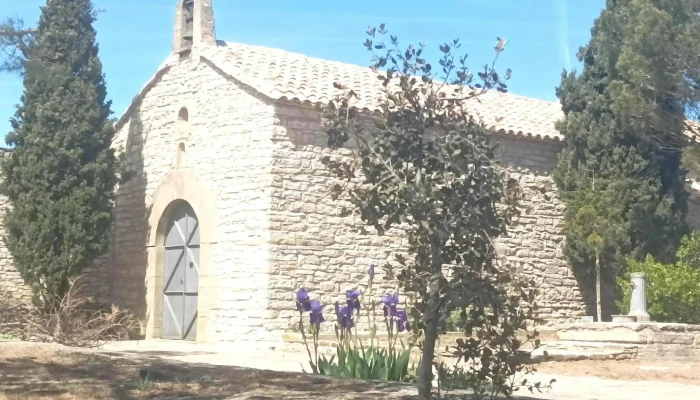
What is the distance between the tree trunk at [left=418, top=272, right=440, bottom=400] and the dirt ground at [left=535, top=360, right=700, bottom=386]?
16.6ft

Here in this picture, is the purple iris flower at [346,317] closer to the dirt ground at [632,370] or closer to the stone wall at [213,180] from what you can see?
the dirt ground at [632,370]

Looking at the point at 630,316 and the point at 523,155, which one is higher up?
the point at 523,155

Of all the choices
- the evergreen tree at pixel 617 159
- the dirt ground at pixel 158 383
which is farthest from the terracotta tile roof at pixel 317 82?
the dirt ground at pixel 158 383

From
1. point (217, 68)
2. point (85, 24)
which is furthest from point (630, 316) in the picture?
point (85, 24)

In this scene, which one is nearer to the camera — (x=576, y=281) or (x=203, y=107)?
(x=203, y=107)

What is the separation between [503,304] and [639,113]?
959cm

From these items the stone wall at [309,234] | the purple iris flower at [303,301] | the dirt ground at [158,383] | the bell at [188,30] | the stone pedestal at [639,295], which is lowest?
the dirt ground at [158,383]

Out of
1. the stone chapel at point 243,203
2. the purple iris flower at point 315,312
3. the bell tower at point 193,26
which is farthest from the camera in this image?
the bell tower at point 193,26

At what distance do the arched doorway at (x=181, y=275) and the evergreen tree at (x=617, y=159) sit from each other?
655 centimetres

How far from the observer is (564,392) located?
754 cm

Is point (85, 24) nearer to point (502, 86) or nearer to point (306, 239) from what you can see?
point (306, 239)

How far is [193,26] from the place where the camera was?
1534 cm

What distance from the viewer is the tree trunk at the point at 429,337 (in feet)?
16.1

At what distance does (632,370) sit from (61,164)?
32.0ft
